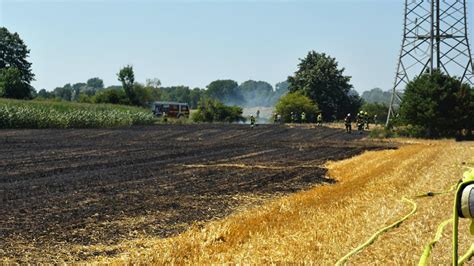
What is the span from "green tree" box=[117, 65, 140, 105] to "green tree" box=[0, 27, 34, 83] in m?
21.0

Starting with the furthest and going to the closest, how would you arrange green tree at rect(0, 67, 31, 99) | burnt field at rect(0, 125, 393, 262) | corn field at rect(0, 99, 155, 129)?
green tree at rect(0, 67, 31, 99)
corn field at rect(0, 99, 155, 129)
burnt field at rect(0, 125, 393, 262)

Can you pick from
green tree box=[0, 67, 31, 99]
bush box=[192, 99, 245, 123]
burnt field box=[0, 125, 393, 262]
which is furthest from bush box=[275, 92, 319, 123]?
burnt field box=[0, 125, 393, 262]

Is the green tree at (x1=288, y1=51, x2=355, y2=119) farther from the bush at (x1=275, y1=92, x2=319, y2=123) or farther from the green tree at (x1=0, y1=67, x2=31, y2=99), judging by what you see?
the green tree at (x1=0, y1=67, x2=31, y2=99)

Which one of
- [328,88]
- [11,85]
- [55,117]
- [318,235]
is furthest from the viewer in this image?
[328,88]

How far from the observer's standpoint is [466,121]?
4269 cm

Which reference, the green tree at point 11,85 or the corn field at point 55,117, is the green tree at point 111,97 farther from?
the corn field at point 55,117

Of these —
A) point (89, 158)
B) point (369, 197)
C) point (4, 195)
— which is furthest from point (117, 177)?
point (369, 197)

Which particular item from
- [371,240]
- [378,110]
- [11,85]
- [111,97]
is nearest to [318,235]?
[371,240]

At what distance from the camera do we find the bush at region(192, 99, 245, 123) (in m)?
77.3

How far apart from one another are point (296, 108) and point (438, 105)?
126 ft

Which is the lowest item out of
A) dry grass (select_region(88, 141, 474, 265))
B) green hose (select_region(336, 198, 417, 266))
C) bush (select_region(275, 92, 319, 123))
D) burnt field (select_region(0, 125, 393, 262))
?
burnt field (select_region(0, 125, 393, 262))

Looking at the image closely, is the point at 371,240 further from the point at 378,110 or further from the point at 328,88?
the point at 378,110

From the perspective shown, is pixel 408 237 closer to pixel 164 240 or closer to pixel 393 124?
pixel 164 240

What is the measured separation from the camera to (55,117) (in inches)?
1881
